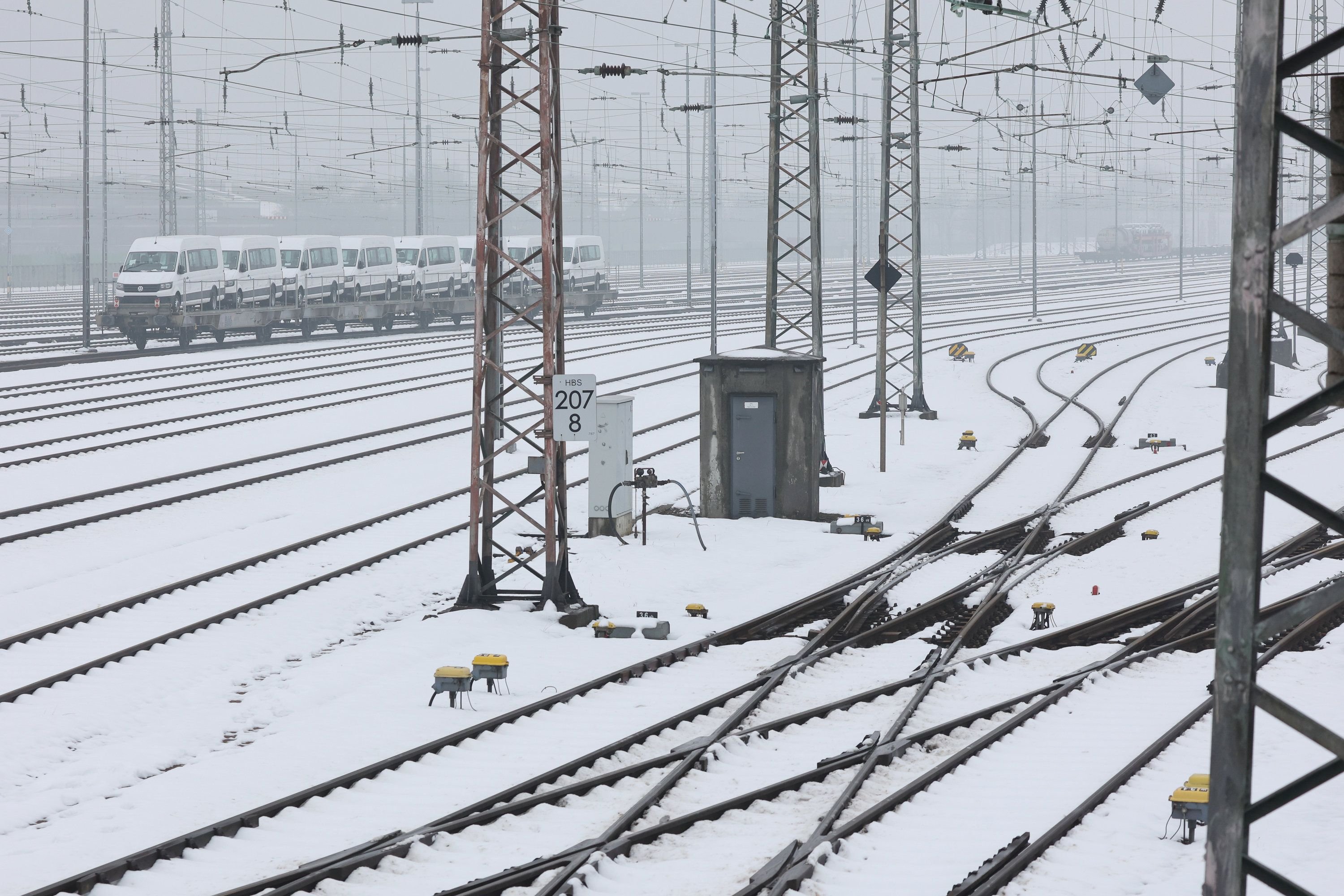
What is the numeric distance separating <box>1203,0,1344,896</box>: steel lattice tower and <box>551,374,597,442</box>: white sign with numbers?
1026cm

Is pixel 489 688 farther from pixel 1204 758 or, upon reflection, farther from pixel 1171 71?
pixel 1171 71

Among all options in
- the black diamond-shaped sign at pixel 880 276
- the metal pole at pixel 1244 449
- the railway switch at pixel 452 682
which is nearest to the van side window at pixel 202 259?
the black diamond-shaped sign at pixel 880 276

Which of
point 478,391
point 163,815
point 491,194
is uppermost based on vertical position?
point 491,194

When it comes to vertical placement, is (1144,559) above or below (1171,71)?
below

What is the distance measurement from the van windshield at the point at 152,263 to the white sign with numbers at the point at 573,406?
97.6ft

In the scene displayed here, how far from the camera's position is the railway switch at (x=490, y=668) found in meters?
12.0

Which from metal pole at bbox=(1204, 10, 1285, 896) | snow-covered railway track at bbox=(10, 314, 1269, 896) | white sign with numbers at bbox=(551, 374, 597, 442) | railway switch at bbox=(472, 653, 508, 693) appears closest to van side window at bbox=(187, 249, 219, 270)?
white sign with numbers at bbox=(551, 374, 597, 442)

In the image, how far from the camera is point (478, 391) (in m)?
14.4

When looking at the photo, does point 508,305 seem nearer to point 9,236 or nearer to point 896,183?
point 896,183

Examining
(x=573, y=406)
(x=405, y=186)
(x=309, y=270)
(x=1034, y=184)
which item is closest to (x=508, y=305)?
(x=573, y=406)

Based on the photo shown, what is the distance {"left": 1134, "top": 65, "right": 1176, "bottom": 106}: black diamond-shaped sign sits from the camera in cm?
2442

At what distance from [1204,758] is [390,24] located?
542 feet

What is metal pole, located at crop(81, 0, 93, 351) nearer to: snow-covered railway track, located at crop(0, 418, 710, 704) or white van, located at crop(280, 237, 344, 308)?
white van, located at crop(280, 237, 344, 308)

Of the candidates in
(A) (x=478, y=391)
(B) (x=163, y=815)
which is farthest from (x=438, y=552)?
(B) (x=163, y=815)
